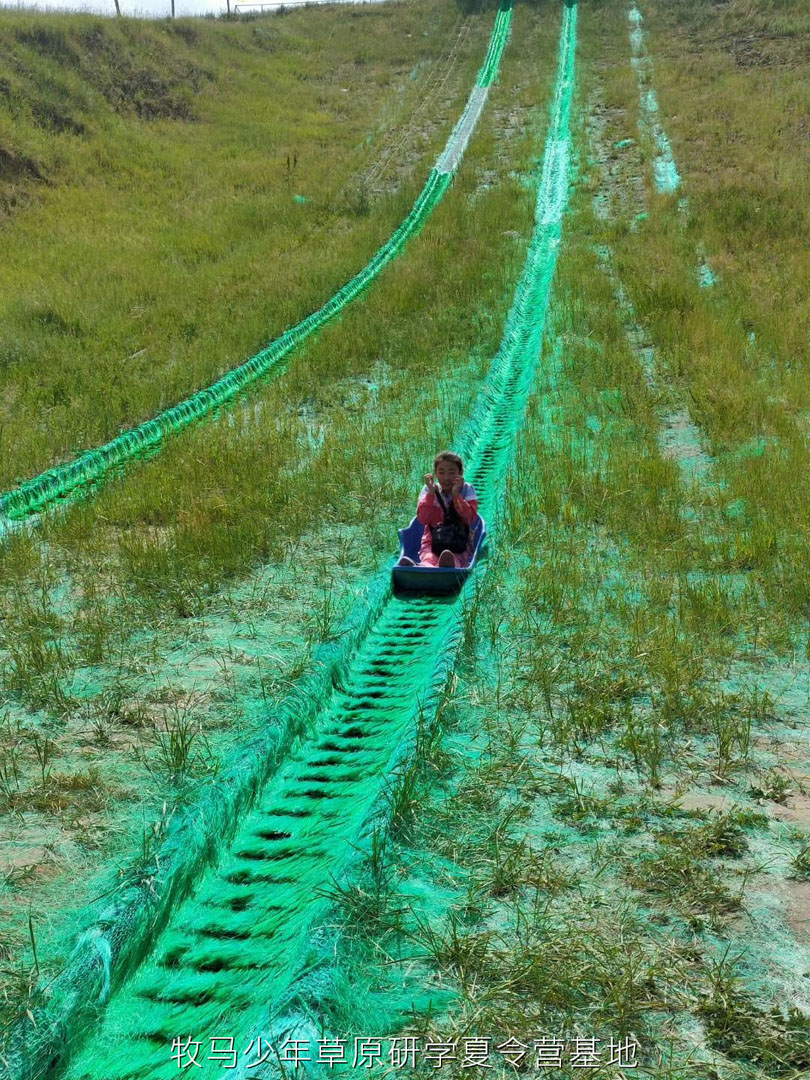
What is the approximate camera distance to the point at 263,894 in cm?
343

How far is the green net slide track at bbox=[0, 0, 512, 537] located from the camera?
7755 millimetres

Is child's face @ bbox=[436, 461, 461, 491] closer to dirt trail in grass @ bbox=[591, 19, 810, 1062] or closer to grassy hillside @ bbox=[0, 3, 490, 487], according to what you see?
dirt trail in grass @ bbox=[591, 19, 810, 1062]

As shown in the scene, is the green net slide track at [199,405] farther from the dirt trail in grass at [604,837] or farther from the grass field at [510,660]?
the dirt trail in grass at [604,837]

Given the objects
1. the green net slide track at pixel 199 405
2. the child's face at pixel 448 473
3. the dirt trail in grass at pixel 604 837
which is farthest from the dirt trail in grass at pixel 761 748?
the green net slide track at pixel 199 405

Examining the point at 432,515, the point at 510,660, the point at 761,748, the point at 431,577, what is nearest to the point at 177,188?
the point at 432,515

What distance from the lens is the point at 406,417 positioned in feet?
29.9

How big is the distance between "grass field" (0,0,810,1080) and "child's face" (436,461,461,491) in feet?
1.72

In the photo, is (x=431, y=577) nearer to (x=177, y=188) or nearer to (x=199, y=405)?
(x=199, y=405)

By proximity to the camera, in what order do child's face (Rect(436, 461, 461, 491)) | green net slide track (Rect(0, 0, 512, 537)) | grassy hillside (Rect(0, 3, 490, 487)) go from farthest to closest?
grassy hillside (Rect(0, 3, 490, 487)), green net slide track (Rect(0, 0, 512, 537)), child's face (Rect(436, 461, 461, 491))

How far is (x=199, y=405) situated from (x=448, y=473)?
14.4ft

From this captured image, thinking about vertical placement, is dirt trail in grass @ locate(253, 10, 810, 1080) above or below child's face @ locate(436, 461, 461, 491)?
below

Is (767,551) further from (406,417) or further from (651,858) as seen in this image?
(406,417)

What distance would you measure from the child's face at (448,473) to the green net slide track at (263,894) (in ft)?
2.31

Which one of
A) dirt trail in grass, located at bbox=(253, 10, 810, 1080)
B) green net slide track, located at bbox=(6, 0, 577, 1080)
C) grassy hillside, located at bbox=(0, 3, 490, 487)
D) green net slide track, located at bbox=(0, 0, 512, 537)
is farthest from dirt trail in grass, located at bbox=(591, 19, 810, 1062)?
grassy hillside, located at bbox=(0, 3, 490, 487)
